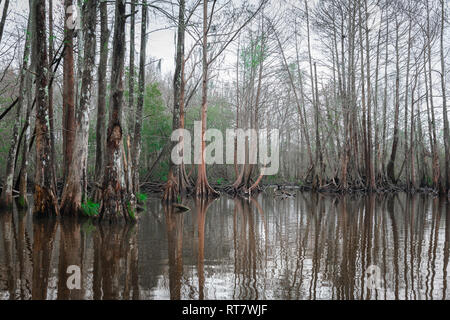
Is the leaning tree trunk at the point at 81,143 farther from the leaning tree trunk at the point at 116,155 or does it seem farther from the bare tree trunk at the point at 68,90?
the leaning tree trunk at the point at 116,155

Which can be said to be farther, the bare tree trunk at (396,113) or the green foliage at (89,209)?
the bare tree trunk at (396,113)

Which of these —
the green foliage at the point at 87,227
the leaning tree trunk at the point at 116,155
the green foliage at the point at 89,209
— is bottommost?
the green foliage at the point at 87,227

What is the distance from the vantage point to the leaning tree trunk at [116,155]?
703 centimetres

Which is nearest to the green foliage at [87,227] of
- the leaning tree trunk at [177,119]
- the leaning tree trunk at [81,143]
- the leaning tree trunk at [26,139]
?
the leaning tree trunk at [81,143]

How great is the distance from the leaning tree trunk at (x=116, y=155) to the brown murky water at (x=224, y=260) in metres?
0.46

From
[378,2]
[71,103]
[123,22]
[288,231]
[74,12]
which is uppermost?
[378,2]

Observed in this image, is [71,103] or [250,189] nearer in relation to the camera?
[71,103]

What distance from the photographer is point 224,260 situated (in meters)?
4.30

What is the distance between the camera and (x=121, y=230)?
6.42 metres

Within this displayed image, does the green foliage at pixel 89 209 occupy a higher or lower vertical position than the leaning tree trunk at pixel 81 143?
lower

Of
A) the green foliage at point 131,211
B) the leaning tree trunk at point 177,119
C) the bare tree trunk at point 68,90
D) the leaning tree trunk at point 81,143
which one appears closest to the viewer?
the green foliage at point 131,211
